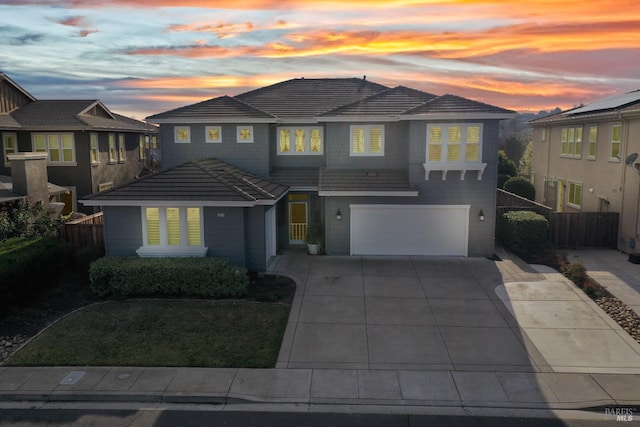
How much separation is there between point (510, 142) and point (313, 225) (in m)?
43.6

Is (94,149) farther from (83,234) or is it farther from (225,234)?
(225,234)

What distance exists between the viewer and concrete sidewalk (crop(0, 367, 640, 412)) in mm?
9430

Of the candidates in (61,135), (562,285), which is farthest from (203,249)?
(61,135)

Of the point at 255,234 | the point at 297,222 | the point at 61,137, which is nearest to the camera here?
the point at 255,234

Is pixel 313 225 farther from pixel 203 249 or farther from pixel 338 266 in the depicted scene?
pixel 203 249

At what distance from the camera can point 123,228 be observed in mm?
16766

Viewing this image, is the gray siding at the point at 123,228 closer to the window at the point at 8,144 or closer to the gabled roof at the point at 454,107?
the gabled roof at the point at 454,107

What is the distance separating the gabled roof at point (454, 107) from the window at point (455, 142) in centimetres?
56

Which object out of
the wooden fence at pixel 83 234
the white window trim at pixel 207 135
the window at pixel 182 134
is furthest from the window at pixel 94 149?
the wooden fence at pixel 83 234

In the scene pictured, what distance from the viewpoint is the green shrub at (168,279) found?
1498 centimetres

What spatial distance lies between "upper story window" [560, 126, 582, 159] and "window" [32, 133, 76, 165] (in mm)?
25876

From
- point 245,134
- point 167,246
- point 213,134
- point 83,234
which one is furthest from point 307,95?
point 83,234

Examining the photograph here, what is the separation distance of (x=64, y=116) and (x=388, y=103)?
56.8ft

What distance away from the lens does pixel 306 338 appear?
39.9 feet
